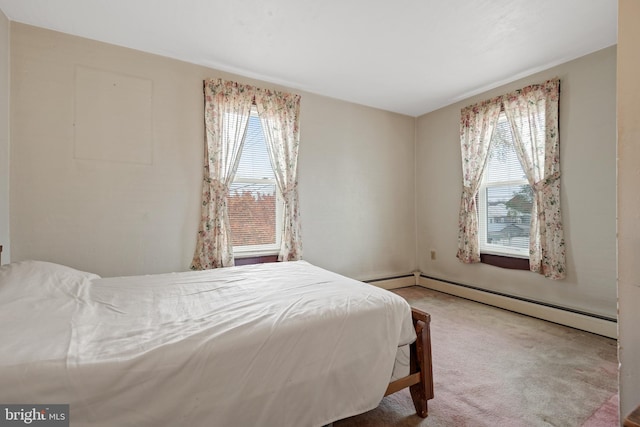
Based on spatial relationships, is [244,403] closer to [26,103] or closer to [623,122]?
[623,122]

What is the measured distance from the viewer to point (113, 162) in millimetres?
2512

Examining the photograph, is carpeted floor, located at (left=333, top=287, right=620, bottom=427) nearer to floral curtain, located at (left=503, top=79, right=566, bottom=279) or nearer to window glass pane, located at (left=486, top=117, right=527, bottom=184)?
floral curtain, located at (left=503, top=79, right=566, bottom=279)

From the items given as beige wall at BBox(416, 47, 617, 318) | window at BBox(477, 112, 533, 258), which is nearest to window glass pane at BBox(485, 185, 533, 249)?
window at BBox(477, 112, 533, 258)

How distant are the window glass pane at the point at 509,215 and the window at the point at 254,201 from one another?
104 inches

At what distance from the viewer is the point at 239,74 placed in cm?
306

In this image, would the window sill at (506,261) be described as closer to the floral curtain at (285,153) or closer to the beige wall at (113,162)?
the beige wall at (113,162)

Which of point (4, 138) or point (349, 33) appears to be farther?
point (349, 33)

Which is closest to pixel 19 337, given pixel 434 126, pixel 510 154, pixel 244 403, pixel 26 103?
pixel 244 403

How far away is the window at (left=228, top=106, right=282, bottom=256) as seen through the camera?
10.3 feet

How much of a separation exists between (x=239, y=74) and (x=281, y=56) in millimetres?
617

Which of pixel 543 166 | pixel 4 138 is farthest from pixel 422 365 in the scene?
pixel 4 138

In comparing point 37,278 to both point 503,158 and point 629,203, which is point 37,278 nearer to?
point 629,203

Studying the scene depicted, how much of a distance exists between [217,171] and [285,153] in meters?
0.79

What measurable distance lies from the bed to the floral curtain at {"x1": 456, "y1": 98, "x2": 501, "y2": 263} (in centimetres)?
240
